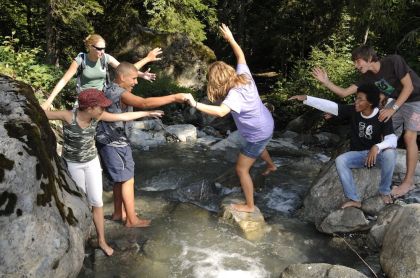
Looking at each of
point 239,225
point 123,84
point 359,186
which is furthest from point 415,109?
point 123,84

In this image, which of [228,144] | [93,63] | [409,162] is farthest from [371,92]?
[228,144]

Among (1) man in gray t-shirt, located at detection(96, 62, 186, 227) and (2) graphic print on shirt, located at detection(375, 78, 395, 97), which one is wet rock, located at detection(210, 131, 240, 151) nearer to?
(2) graphic print on shirt, located at detection(375, 78, 395, 97)

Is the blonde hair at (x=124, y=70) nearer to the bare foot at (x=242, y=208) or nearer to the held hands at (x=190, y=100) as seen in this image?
the held hands at (x=190, y=100)

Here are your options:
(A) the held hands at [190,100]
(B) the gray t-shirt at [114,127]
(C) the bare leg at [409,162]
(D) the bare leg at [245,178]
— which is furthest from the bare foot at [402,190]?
(B) the gray t-shirt at [114,127]

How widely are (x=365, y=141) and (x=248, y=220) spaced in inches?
80.5

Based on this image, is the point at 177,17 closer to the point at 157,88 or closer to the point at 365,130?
the point at 157,88

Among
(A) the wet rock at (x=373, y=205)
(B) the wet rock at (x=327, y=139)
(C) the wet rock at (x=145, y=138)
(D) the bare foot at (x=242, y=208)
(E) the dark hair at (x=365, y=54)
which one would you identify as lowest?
(B) the wet rock at (x=327, y=139)

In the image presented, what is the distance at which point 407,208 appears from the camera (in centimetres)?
522

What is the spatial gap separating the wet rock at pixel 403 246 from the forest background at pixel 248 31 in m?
8.44

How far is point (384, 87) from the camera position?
19.2 feet

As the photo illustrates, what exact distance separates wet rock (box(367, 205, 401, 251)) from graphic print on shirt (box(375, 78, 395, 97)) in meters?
1.61

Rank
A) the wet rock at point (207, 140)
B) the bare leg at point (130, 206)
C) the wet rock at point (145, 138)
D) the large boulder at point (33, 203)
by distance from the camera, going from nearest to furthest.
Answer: the large boulder at point (33, 203)
the bare leg at point (130, 206)
the wet rock at point (145, 138)
the wet rock at point (207, 140)

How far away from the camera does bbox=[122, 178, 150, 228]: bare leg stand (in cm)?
543

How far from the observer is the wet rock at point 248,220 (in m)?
6.09
